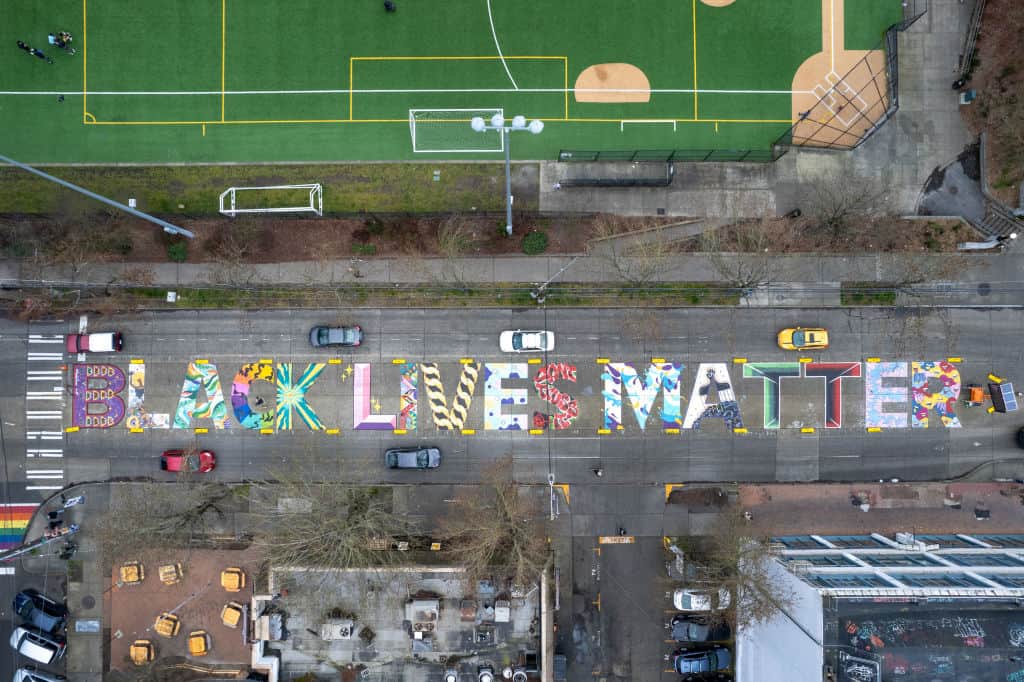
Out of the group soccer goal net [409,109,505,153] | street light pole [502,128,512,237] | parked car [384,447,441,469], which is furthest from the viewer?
soccer goal net [409,109,505,153]

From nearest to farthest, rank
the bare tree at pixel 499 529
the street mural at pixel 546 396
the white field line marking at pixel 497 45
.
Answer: the bare tree at pixel 499 529
the street mural at pixel 546 396
the white field line marking at pixel 497 45

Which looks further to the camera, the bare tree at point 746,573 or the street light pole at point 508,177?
the bare tree at point 746,573

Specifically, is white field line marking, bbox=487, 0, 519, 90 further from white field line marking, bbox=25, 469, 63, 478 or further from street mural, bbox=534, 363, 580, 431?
white field line marking, bbox=25, 469, 63, 478

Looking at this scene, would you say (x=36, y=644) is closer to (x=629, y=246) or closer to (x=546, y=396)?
(x=546, y=396)

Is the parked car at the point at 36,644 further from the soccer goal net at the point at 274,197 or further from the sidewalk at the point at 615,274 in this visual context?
the soccer goal net at the point at 274,197

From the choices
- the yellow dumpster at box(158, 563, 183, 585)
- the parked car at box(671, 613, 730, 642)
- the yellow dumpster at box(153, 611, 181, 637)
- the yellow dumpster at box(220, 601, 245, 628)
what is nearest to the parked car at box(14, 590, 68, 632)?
the yellow dumpster at box(153, 611, 181, 637)

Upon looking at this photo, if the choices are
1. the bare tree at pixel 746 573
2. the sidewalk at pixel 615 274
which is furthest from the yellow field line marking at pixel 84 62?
the bare tree at pixel 746 573

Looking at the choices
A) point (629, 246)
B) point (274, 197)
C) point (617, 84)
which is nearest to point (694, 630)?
point (629, 246)

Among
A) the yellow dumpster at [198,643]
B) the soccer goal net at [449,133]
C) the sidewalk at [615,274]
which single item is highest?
the soccer goal net at [449,133]
